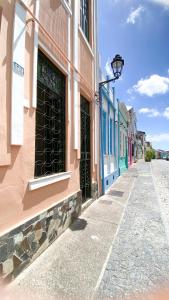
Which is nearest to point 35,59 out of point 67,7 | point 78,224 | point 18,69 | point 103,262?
point 18,69

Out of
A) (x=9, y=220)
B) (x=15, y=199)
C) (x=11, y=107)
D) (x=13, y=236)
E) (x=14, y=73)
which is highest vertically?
(x=14, y=73)

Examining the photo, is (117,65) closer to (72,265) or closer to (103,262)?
(103,262)

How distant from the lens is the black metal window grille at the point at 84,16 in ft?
19.8

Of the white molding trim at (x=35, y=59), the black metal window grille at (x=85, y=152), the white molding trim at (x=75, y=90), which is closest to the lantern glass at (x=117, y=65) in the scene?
the black metal window grille at (x=85, y=152)

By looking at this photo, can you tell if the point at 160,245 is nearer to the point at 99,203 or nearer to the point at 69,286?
the point at 69,286

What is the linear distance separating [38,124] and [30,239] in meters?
1.83

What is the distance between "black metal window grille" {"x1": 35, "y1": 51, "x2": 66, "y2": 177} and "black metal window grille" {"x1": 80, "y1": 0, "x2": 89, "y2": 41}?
279 centimetres

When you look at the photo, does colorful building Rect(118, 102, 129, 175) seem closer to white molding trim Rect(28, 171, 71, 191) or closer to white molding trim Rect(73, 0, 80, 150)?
white molding trim Rect(73, 0, 80, 150)

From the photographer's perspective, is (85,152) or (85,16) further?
(85,16)

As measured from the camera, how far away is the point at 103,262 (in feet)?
9.99

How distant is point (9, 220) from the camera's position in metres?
2.50

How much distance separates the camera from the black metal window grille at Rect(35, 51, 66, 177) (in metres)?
3.56

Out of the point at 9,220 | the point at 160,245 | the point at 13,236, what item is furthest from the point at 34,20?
the point at 160,245

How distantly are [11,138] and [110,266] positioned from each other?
89.0 inches
